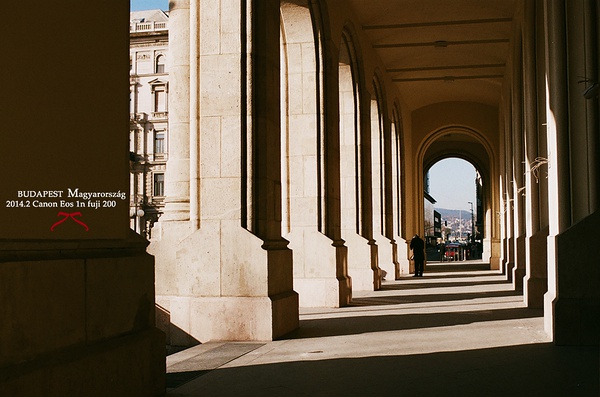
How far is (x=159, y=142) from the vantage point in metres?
62.1

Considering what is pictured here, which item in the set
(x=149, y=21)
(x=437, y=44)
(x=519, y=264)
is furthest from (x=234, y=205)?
(x=149, y=21)

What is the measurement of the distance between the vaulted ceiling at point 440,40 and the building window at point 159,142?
34.4 m

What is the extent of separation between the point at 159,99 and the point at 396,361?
56.6 metres

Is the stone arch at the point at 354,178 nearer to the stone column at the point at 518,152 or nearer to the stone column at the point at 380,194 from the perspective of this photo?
the stone column at the point at 518,152

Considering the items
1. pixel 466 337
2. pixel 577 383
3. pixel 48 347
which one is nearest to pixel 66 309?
pixel 48 347

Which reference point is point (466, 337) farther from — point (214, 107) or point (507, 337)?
point (214, 107)

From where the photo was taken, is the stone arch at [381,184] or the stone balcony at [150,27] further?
the stone balcony at [150,27]

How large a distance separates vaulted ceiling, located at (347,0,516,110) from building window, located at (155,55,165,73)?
3477 cm

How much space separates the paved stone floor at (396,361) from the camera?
649cm

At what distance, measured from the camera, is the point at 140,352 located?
5902 mm

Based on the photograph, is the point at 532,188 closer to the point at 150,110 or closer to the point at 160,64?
the point at 160,64

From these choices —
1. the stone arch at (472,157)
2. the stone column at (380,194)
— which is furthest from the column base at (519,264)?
the stone arch at (472,157)

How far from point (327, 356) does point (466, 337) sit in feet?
7.87

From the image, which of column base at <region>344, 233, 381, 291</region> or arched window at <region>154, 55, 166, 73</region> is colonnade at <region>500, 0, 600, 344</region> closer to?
column base at <region>344, 233, 381, 291</region>
